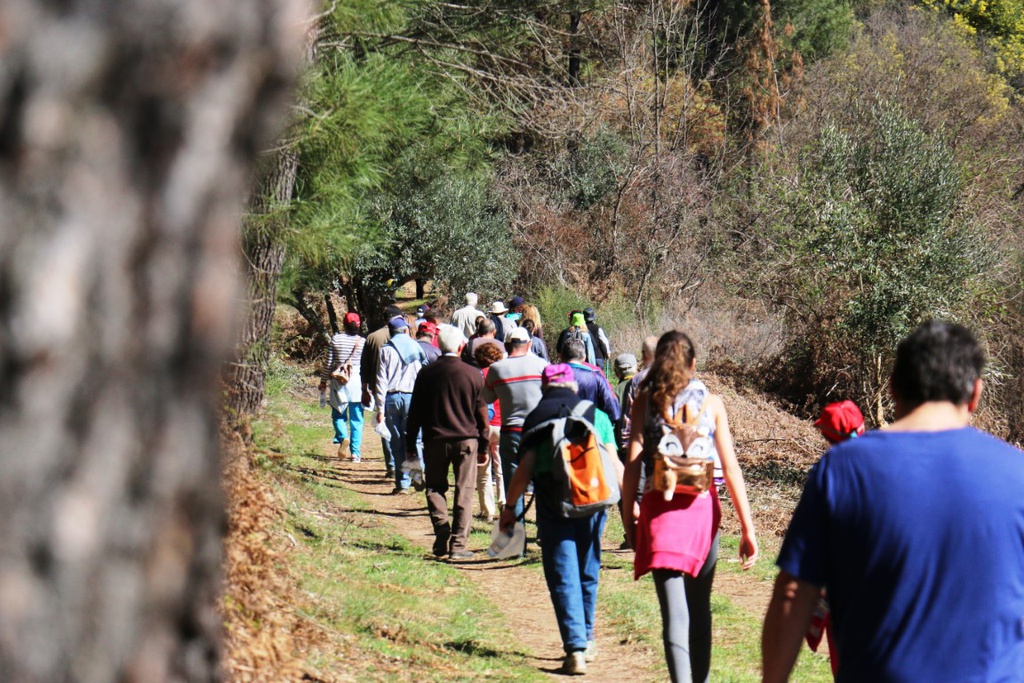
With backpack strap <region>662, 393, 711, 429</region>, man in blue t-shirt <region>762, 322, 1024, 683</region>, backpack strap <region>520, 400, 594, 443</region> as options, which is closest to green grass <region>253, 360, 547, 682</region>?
backpack strap <region>520, 400, 594, 443</region>

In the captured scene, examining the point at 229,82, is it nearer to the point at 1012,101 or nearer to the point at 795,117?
the point at 795,117

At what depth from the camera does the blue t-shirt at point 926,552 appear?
2945 millimetres

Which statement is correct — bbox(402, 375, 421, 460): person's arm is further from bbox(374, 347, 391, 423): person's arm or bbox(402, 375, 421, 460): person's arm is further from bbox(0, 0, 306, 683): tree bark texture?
bbox(0, 0, 306, 683): tree bark texture

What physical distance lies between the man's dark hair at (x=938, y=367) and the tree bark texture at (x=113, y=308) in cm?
218

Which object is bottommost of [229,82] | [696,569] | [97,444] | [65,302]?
[696,569]

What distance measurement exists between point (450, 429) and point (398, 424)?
9.66 ft

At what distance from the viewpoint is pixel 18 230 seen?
1.39m

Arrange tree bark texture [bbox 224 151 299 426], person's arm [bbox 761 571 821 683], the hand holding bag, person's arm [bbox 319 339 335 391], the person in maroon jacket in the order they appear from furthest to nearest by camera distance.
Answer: person's arm [bbox 319 339 335 391], the hand holding bag, the person in maroon jacket, tree bark texture [bbox 224 151 299 426], person's arm [bbox 761 571 821 683]

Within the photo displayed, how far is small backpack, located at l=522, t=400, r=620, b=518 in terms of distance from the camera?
22.0 feet

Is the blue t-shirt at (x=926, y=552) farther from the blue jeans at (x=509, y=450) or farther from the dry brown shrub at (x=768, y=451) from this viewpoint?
the dry brown shrub at (x=768, y=451)

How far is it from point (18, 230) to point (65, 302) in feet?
0.33

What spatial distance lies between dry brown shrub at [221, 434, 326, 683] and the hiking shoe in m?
1.49

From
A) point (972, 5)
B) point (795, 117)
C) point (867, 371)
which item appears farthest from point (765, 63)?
point (867, 371)

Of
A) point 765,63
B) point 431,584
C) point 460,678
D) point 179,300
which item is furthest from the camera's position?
point 765,63
